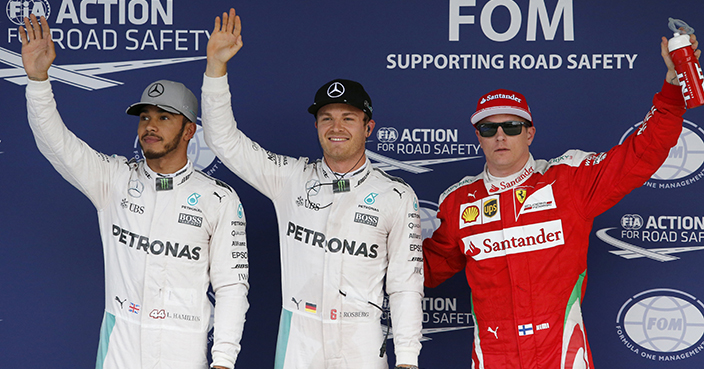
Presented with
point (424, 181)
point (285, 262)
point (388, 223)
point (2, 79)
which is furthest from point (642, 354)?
point (2, 79)

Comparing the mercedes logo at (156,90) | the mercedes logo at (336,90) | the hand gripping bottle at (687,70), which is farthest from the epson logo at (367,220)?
the hand gripping bottle at (687,70)

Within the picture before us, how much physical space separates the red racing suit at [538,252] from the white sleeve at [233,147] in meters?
0.73

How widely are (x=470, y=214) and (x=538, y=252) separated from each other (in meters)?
0.29

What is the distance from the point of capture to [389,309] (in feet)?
7.60

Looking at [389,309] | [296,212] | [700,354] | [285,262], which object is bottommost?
[700,354]

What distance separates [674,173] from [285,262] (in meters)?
1.84

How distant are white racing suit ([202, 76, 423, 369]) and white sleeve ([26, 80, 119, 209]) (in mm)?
417

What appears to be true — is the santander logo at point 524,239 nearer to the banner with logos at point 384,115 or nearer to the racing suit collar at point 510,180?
the racing suit collar at point 510,180

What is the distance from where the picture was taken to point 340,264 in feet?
6.96

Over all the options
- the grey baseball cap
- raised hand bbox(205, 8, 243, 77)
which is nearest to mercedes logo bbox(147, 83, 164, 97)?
the grey baseball cap

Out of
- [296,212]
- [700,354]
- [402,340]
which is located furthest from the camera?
[700,354]

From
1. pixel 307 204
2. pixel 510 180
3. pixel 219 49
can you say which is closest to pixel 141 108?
pixel 219 49

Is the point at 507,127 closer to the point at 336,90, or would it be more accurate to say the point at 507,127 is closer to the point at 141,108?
the point at 336,90

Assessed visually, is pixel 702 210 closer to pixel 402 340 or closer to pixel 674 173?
pixel 674 173
